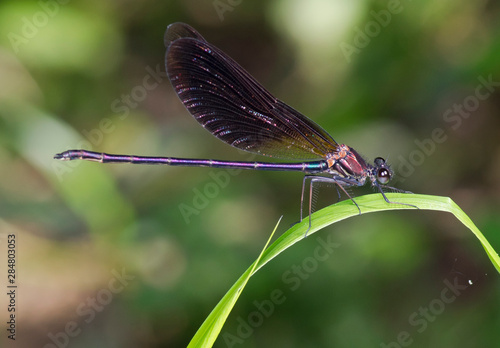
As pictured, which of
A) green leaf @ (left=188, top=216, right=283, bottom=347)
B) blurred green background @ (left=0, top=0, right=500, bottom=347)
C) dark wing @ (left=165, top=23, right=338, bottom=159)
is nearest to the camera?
green leaf @ (left=188, top=216, right=283, bottom=347)

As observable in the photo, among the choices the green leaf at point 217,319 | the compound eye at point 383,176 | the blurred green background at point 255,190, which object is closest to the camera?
the green leaf at point 217,319

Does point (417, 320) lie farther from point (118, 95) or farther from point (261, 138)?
point (118, 95)

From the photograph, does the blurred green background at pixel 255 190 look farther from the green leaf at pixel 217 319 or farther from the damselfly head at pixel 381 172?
the green leaf at pixel 217 319

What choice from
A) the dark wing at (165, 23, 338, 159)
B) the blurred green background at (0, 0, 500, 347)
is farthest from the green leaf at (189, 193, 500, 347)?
the blurred green background at (0, 0, 500, 347)

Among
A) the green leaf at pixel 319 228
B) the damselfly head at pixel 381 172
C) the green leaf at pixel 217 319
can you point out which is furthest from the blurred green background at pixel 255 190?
Answer: the green leaf at pixel 217 319

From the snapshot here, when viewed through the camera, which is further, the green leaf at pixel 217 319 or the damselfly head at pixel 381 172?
the damselfly head at pixel 381 172

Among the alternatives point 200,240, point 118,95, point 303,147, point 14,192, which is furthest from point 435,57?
point 14,192

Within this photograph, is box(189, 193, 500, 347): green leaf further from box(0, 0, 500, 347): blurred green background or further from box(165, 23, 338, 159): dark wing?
box(0, 0, 500, 347): blurred green background
